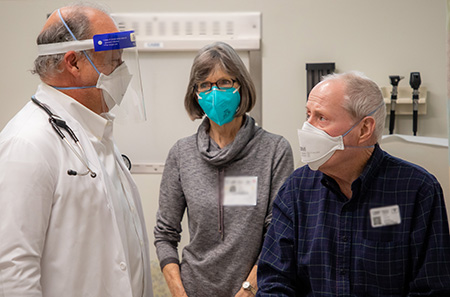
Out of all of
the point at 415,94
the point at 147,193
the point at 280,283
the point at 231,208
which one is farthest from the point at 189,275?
the point at 415,94

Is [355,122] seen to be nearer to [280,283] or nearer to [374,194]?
[374,194]

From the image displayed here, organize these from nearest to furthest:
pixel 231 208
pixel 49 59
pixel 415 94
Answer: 1. pixel 49 59
2. pixel 231 208
3. pixel 415 94

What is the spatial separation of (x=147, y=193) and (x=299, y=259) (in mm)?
1824

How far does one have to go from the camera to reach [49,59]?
157 cm

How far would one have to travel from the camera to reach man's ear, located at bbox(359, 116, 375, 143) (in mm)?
1633

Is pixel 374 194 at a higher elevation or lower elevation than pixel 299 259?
higher

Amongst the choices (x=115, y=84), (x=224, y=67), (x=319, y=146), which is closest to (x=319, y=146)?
(x=319, y=146)

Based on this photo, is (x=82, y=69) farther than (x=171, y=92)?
No

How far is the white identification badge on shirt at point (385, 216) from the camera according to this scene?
1.53 m

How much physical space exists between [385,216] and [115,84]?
1.00 m

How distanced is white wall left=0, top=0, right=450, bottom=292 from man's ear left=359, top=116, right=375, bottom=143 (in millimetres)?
1438

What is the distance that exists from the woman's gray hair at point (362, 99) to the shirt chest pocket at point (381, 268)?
1.24 feet

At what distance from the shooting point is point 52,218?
4.51ft

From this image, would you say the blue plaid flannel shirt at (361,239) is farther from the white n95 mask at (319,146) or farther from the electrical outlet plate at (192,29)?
the electrical outlet plate at (192,29)
